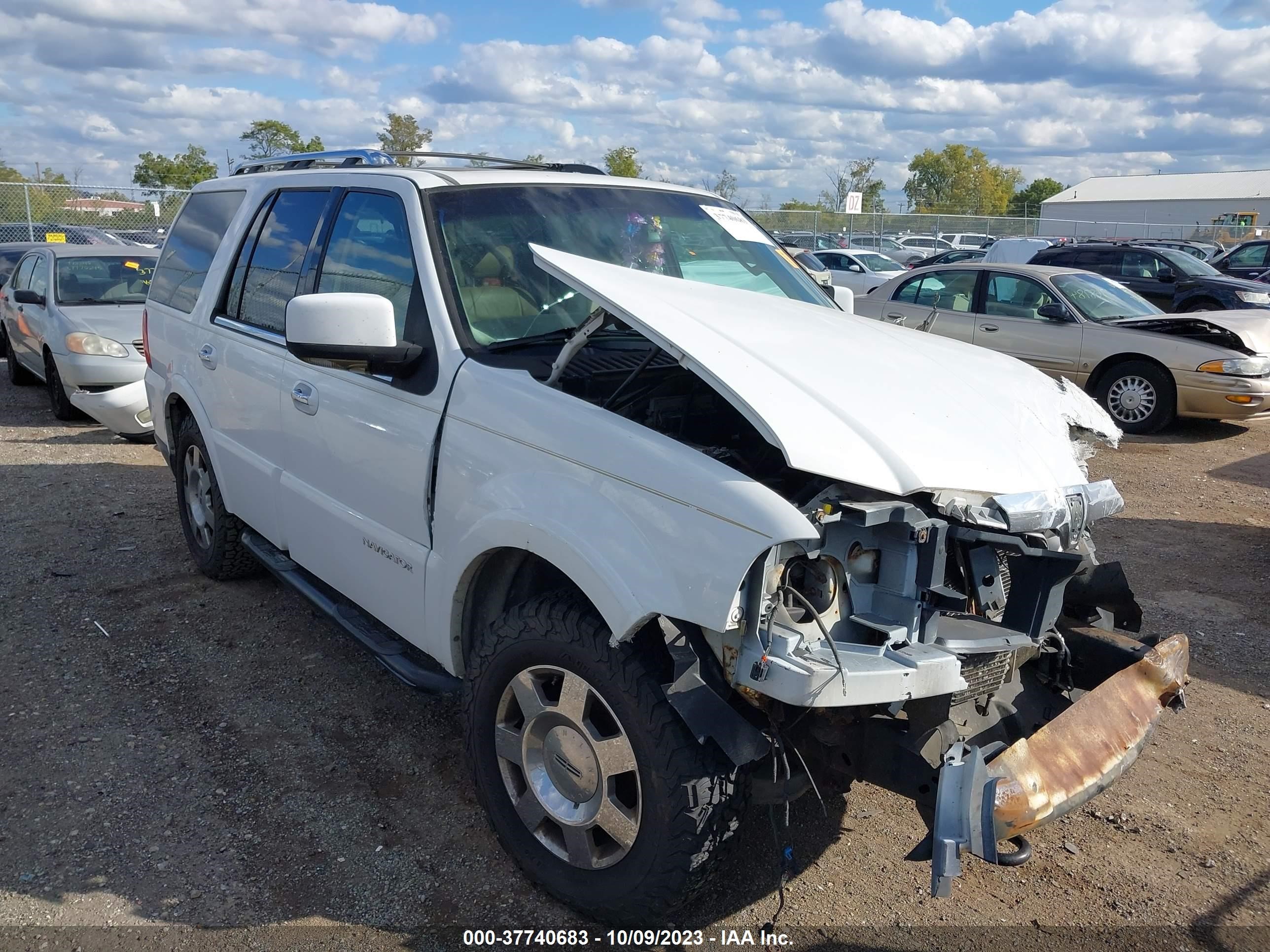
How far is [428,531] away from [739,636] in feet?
4.09

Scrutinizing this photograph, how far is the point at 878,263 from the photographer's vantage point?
24688 mm

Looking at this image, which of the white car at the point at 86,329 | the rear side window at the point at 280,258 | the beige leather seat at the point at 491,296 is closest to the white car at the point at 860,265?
the white car at the point at 86,329

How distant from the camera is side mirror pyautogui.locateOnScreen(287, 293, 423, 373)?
3033mm

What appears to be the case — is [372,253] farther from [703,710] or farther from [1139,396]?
[1139,396]

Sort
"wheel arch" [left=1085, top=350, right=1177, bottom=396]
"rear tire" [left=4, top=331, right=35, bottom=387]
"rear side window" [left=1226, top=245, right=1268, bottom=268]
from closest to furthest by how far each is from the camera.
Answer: "wheel arch" [left=1085, top=350, right=1177, bottom=396] < "rear tire" [left=4, top=331, right=35, bottom=387] < "rear side window" [left=1226, top=245, right=1268, bottom=268]

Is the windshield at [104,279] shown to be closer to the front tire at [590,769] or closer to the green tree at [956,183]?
the front tire at [590,769]

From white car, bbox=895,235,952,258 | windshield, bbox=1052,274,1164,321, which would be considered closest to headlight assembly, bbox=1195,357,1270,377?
windshield, bbox=1052,274,1164,321

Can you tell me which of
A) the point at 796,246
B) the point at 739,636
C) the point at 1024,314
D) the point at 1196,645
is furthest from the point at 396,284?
the point at 796,246

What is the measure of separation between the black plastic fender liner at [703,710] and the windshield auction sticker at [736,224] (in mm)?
2455

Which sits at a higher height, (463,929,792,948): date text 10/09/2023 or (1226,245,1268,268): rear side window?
(1226,245,1268,268): rear side window

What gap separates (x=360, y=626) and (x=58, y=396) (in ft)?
26.4

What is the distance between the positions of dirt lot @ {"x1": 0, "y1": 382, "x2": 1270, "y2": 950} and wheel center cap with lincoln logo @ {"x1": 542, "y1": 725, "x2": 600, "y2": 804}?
15.7 inches

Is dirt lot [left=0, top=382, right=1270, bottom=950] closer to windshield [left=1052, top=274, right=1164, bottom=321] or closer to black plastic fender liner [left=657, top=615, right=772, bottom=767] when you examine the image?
black plastic fender liner [left=657, top=615, right=772, bottom=767]

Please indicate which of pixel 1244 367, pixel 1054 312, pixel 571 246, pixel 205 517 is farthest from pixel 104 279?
pixel 1244 367
